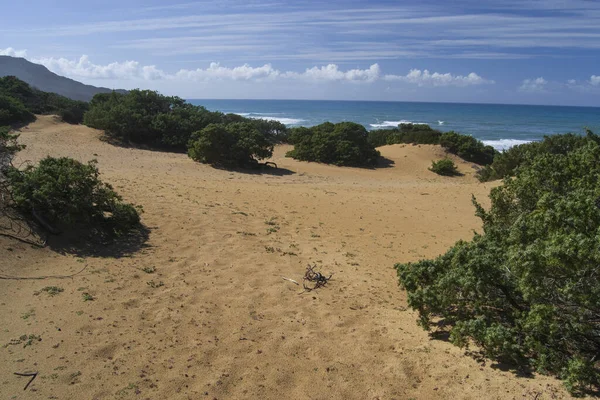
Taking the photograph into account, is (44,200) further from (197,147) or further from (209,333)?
(197,147)

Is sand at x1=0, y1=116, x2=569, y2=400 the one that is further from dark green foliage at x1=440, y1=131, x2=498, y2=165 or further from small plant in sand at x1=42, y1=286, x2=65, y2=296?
dark green foliage at x1=440, y1=131, x2=498, y2=165

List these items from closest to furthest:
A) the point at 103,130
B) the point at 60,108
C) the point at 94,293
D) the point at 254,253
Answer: the point at 94,293 → the point at 254,253 → the point at 103,130 → the point at 60,108

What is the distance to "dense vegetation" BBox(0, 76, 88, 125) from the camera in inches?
1021

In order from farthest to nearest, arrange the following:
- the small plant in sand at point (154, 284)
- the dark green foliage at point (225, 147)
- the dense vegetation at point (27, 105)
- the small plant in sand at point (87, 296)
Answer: the dense vegetation at point (27, 105) → the dark green foliage at point (225, 147) → the small plant in sand at point (154, 284) → the small plant in sand at point (87, 296)

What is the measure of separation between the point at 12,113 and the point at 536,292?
96.8 ft

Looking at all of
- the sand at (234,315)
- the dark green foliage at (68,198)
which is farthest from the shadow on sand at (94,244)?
the dark green foliage at (68,198)

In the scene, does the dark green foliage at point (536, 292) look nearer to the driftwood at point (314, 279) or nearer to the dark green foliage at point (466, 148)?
the driftwood at point (314, 279)

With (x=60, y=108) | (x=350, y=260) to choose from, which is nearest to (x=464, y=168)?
(x=350, y=260)

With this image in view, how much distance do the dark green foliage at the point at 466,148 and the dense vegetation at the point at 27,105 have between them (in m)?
24.9

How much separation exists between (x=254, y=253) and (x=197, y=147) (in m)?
12.9

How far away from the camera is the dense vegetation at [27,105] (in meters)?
25.9

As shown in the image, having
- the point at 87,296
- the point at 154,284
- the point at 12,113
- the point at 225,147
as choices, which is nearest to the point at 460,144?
the point at 225,147

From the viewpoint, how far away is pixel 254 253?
847cm

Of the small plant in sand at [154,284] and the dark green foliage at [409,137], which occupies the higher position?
the dark green foliage at [409,137]
